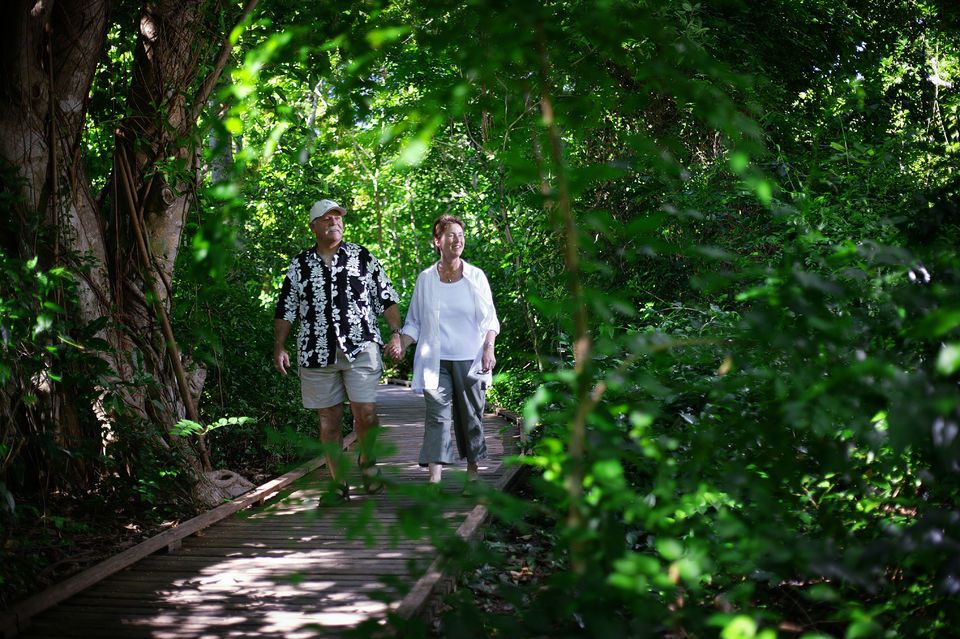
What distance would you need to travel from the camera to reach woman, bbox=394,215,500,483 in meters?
7.25

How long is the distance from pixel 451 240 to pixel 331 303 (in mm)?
991

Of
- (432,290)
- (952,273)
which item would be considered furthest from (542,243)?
(952,273)

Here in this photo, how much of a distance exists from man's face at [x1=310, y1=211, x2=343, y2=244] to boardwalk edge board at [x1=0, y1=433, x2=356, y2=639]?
2.02m

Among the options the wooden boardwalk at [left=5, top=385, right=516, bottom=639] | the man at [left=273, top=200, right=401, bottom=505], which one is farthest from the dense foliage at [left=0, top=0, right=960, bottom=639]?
the man at [left=273, top=200, right=401, bottom=505]

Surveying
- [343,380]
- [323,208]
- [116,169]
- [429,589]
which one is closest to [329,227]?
[323,208]

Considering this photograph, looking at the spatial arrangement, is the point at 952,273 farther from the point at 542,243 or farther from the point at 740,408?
the point at 542,243

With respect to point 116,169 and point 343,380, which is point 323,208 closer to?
point 343,380

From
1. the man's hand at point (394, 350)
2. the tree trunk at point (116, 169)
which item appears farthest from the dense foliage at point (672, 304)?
the man's hand at point (394, 350)

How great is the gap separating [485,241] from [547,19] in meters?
10.0

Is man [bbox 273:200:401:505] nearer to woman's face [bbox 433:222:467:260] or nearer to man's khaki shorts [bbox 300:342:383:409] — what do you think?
man's khaki shorts [bbox 300:342:383:409]

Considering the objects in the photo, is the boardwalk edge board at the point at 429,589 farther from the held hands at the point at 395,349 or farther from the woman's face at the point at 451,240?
the woman's face at the point at 451,240

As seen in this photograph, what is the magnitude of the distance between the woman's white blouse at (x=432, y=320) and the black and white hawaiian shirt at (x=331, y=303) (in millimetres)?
314

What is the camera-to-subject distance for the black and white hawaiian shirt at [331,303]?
7039 mm

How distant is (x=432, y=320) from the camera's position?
728 centimetres
